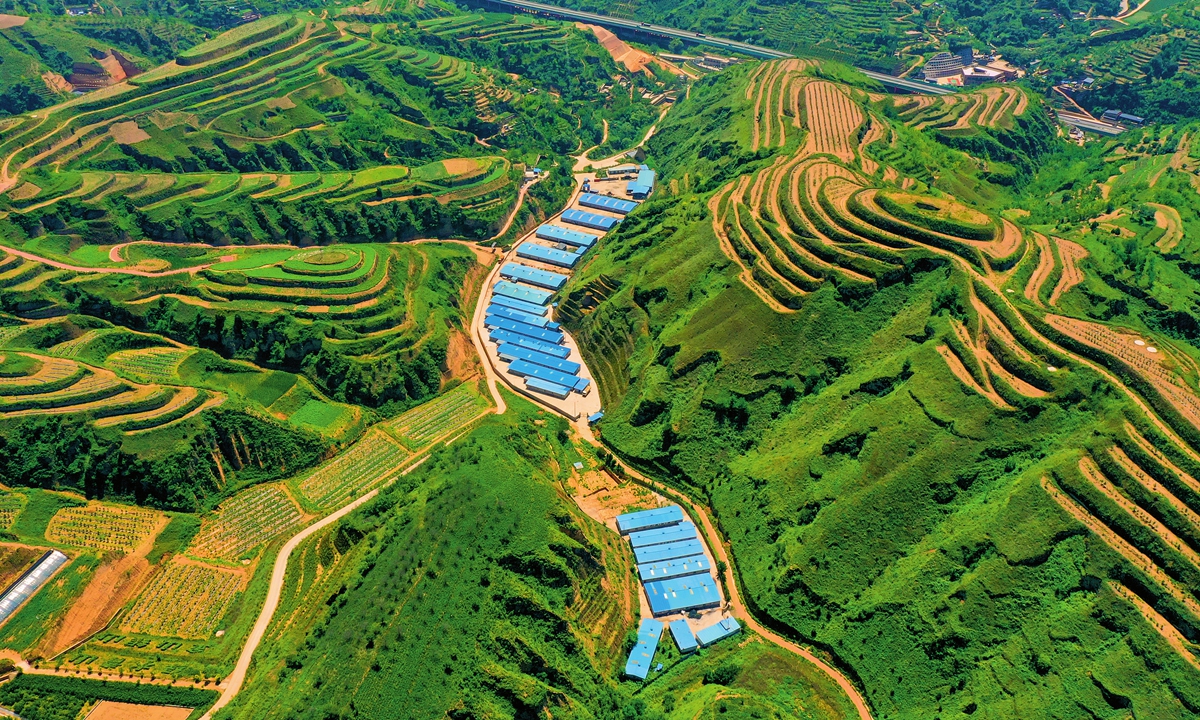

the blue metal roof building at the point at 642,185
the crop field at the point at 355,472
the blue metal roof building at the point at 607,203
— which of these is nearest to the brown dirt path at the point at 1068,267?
the blue metal roof building at the point at 607,203

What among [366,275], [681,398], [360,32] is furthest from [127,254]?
[360,32]

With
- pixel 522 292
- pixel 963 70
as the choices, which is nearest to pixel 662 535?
pixel 522 292

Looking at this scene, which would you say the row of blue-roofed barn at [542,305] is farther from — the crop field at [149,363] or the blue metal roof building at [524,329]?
the crop field at [149,363]

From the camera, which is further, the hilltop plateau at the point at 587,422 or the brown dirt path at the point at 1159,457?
the brown dirt path at the point at 1159,457

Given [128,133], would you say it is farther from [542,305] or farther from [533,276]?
[542,305]

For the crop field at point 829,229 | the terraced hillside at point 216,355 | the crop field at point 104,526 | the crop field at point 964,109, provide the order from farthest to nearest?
the crop field at point 964,109 → the crop field at point 829,229 → the terraced hillside at point 216,355 → the crop field at point 104,526

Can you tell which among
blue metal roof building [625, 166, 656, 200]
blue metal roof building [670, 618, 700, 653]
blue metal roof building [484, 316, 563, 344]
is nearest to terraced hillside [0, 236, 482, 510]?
blue metal roof building [484, 316, 563, 344]

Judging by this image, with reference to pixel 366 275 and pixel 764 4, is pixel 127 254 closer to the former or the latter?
pixel 366 275
